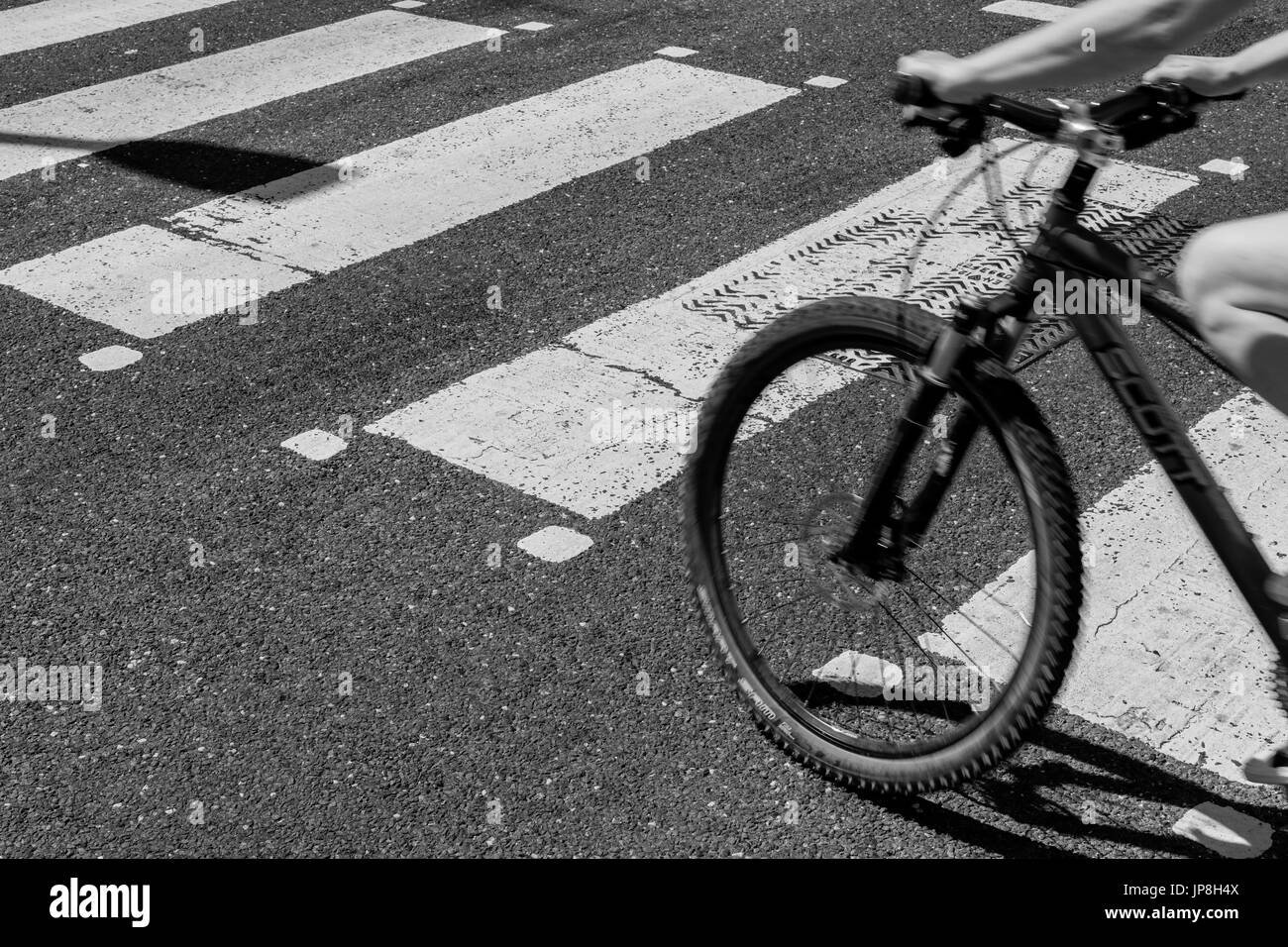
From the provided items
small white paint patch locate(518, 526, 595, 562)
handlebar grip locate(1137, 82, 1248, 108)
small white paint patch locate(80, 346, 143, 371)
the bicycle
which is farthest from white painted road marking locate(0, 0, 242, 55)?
handlebar grip locate(1137, 82, 1248, 108)

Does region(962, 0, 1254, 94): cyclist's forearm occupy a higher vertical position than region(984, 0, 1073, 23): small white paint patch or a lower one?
higher

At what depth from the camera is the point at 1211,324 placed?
2600 millimetres

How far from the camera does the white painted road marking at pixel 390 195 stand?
5.62 metres

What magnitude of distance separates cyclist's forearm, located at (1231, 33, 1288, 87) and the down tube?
1.53ft

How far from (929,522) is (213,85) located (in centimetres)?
575

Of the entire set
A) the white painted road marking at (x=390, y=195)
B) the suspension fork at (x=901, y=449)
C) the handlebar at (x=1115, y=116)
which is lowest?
the white painted road marking at (x=390, y=195)

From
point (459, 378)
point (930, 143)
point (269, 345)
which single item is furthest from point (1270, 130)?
point (269, 345)

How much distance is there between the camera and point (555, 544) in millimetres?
4070

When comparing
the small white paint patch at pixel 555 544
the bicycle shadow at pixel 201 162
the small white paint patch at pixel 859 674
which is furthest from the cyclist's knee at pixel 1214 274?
the bicycle shadow at pixel 201 162

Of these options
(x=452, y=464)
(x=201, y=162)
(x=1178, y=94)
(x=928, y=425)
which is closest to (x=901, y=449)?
(x=928, y=425)

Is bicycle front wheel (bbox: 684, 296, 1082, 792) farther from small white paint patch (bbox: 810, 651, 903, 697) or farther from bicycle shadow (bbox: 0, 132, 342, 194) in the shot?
bicycle shadow (bbox: 0, 132, 342, 194)

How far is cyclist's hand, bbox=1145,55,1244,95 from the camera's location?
Result: 103 inches

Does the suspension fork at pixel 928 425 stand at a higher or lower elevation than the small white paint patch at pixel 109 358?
higher

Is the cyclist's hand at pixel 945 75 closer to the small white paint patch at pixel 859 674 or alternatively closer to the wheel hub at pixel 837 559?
the wheel hub at pixel 837 559
